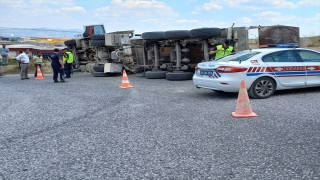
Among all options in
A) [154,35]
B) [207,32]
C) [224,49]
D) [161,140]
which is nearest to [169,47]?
[154,35]

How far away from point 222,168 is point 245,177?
32 cm

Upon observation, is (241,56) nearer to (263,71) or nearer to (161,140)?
(263,71)

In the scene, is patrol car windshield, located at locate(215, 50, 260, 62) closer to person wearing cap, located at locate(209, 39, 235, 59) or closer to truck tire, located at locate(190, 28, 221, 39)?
person wearing cap, located at locate(209, 39, 235, 59)

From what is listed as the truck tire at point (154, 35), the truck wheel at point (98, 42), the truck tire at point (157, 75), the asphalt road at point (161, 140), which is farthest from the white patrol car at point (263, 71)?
the truck wheel at point (98, 42)

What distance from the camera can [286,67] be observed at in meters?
8.57

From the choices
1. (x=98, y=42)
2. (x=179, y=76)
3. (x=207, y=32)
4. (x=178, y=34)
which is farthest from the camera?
(x=98, y=42)

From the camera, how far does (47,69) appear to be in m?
26.5

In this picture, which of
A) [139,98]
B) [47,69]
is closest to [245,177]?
[139,98]

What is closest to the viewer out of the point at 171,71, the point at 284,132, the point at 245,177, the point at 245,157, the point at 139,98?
the point at 245,177

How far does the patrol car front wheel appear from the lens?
830 centimetres

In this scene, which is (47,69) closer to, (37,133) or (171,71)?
(171,71)

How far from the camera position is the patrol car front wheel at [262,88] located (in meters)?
8.30

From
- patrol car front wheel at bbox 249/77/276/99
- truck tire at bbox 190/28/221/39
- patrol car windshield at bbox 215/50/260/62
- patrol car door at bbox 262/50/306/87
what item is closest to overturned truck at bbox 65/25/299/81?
truck tire at bbox 190/28/221/39

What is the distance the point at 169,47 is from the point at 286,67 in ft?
23.8
